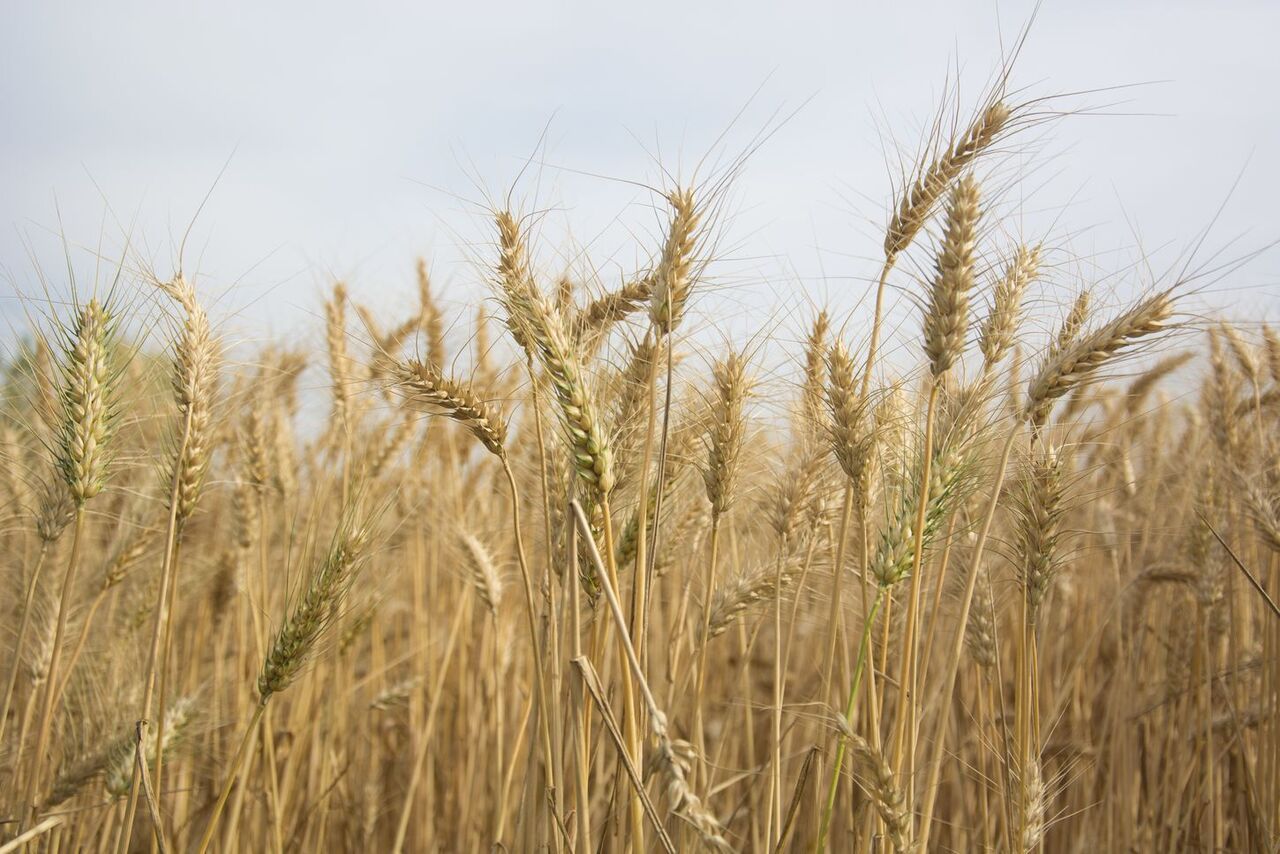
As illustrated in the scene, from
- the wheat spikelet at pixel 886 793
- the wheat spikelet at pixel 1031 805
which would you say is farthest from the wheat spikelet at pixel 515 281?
the wheat spikelet at pixel 1031 805

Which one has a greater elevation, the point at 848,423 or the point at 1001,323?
the point at 1001,323

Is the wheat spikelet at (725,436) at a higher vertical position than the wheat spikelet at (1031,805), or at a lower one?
higher

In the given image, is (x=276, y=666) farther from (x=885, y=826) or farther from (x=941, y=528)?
(x=941, y=528)

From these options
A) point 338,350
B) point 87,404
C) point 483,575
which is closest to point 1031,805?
point 483,575

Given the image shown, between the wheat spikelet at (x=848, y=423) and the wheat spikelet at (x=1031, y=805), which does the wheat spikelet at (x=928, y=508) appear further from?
the wheat spikelet at (x=1031, y=805)

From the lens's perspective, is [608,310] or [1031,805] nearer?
[1031,805]

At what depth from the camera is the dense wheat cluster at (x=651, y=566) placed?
158 centimetres

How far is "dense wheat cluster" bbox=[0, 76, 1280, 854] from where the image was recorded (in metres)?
1.58

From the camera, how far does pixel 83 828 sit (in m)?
2.16

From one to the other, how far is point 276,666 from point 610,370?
0.82 metres

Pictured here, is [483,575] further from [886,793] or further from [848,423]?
[886,793]

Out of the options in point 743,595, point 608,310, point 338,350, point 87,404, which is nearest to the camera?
point 87,404

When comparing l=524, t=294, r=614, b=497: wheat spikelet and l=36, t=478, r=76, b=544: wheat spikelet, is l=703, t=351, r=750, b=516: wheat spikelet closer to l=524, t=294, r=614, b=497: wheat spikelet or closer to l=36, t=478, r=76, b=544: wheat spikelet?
l=524, t=294, r=614, b=497: wheat spikelet

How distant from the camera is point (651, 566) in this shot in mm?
1562
